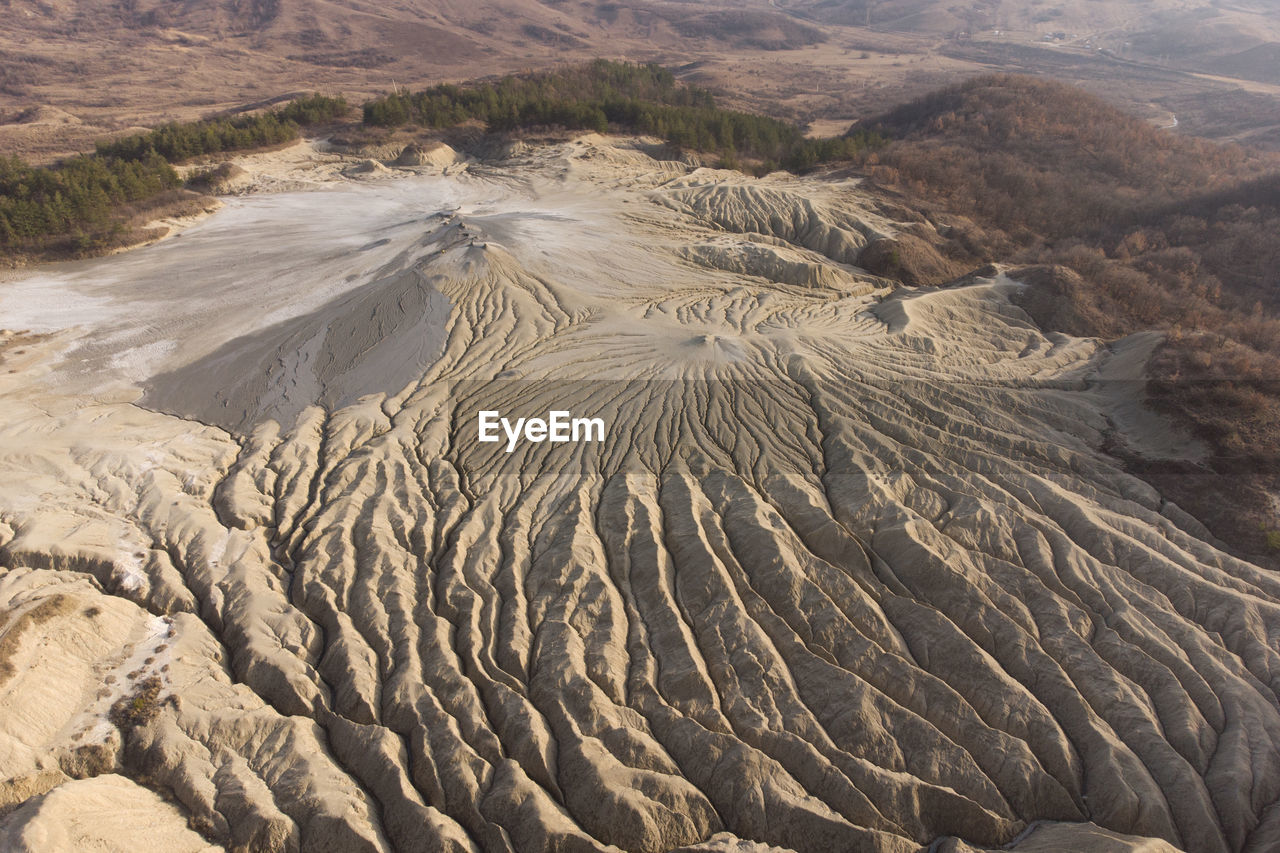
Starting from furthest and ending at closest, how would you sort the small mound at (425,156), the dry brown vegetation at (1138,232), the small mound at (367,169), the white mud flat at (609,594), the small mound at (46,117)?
the small mound at (46,117) → the small mound at (425,156) → the small mound at (367,169) → the dry brown vegetation at (1138,232) → the white mud flat at (609,594)

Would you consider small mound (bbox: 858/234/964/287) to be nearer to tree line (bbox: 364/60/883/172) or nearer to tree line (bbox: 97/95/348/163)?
tree line (bbox: 364/60/883/172)

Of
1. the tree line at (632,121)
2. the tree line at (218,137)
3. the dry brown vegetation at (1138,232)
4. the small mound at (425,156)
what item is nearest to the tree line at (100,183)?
the tree line at (218,137)

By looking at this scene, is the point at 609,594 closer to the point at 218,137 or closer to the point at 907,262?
the point at 907,262

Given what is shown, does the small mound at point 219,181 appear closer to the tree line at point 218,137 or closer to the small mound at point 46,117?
the tree line at point 218,137

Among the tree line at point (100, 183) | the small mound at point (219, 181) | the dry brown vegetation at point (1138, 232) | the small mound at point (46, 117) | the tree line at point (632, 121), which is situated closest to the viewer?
the dry brown vegetation at point (1138, 232)

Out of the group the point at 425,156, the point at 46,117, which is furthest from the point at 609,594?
the point at 46,117

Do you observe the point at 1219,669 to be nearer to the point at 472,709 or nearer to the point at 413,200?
the point at 472,709

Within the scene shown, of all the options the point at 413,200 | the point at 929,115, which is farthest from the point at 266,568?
the point at 929,115
